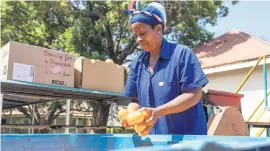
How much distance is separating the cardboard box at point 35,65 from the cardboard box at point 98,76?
0.56ft

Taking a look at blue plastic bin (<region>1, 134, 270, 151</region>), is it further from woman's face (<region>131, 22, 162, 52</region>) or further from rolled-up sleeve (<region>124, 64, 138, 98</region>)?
woman's face (<region>131, 22, 162, 52</region>)

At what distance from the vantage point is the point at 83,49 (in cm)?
1263

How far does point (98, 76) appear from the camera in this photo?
16.6ft

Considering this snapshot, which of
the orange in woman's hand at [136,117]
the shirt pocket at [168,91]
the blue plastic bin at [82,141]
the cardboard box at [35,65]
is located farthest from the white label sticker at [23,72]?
the orange in woman's hand at [136,117]

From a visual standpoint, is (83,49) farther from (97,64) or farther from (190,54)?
(190,54)

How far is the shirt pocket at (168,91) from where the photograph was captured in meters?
1.67

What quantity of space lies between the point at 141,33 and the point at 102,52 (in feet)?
38.8

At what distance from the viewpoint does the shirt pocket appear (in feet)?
5.49

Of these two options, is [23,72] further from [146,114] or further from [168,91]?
[146,114]

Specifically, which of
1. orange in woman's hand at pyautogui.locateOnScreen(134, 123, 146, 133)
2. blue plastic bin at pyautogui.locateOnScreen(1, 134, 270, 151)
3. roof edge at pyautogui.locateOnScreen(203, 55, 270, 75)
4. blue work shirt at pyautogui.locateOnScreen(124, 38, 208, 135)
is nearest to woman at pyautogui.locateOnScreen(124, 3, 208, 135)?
blue work shirt at pyautogui.locateOnScreen(124, 38, 208, 135)

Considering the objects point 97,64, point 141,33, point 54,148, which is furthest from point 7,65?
point 141,33

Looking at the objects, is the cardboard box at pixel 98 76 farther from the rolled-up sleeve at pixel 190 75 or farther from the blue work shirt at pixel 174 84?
the rolled-up sleeve at pixel 190 75

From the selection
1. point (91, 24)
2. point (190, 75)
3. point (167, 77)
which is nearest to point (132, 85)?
point (167, 77)

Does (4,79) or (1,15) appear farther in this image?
(1,15)
